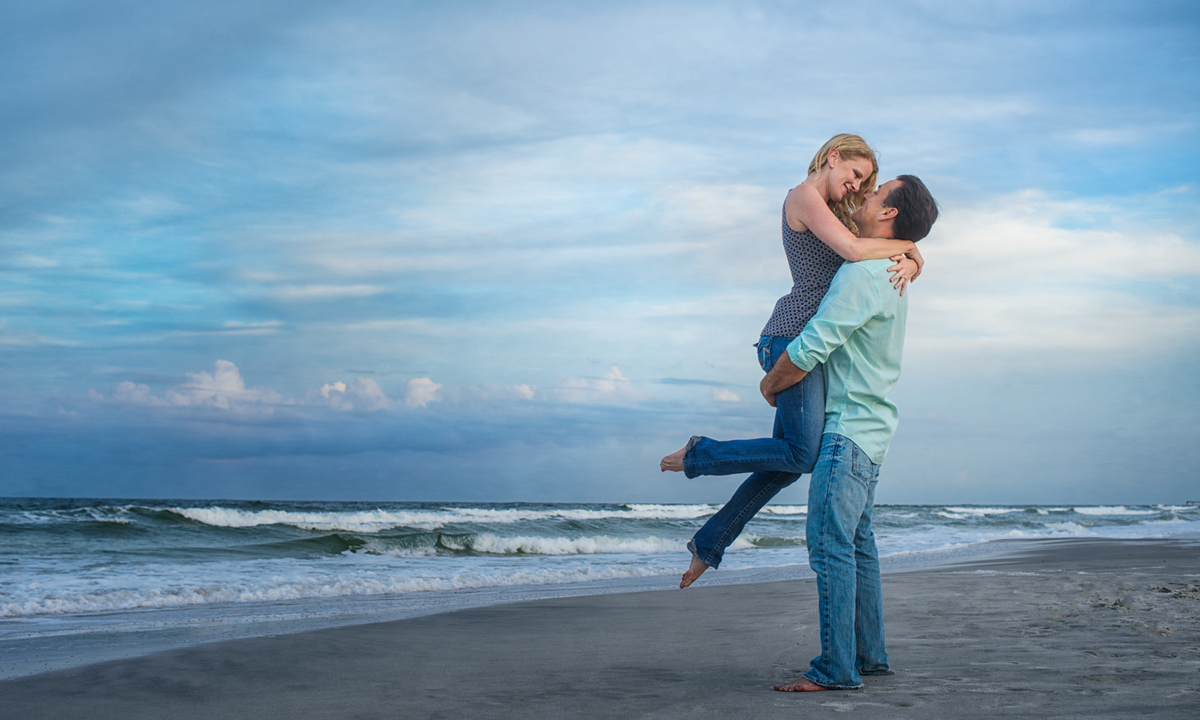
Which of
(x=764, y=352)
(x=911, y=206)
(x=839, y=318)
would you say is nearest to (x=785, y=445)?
(x=764, y=352)

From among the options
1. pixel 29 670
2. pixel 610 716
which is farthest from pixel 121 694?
pixel 610 716

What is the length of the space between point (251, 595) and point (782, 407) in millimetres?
6260

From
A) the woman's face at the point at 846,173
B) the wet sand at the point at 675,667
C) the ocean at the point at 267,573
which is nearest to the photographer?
the wet sand at the point at 675,667

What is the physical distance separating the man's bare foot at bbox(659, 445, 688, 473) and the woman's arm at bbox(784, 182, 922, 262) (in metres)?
0.93

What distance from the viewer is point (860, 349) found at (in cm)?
281

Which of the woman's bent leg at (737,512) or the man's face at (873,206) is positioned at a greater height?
the man's face at (873,206)

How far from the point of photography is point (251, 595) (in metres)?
7.44

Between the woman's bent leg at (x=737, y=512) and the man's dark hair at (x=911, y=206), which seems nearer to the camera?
the man's dark hair at (x=911, y=206)

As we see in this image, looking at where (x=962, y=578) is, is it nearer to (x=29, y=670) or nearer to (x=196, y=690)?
(x=196, y=690)

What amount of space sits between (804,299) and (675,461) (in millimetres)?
781

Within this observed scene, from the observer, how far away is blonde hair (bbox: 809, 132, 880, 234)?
117 inches

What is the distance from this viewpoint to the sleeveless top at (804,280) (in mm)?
2988

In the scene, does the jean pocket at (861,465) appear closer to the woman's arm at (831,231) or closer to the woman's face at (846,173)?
the woman's arm at (831,231)

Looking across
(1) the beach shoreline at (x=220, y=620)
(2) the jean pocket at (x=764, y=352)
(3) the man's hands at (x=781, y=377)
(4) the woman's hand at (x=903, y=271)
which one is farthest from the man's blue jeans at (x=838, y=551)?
(1) the beach shoreline at (x=220, y=620)
